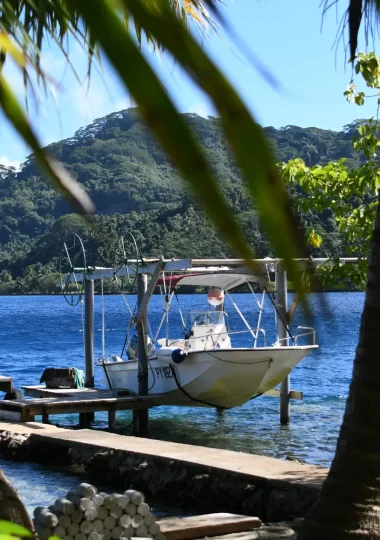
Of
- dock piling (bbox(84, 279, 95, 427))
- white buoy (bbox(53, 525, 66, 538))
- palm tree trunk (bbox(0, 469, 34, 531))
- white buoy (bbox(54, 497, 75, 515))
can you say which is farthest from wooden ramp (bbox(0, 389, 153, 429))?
palm tree trunk (bbox(0, 469, 34, 531))

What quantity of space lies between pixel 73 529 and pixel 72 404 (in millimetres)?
9254

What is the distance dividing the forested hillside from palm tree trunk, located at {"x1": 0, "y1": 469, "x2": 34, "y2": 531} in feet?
4.74

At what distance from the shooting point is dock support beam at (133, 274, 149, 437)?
17703mm

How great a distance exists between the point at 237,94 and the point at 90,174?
29.4 inches

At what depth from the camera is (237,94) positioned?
55 centimetres

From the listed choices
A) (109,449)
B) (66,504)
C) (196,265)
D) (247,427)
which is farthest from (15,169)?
(247,427)

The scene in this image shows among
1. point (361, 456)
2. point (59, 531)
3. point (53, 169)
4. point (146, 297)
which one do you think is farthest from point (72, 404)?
point (53, 169)

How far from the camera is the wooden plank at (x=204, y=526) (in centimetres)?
737

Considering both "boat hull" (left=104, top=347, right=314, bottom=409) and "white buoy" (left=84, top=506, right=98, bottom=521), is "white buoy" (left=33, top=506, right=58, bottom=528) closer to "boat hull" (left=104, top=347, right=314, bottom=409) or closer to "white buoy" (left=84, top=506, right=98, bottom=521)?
"white buoy" (left=84, top=506, right=98, bottom=521)

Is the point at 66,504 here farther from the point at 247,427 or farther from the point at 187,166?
the point at 247,427

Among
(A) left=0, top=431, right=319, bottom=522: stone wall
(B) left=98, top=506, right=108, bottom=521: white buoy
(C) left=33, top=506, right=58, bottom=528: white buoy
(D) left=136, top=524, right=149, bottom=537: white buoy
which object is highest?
(C) left=33, top=506, right=58, bottom=528: white buoy

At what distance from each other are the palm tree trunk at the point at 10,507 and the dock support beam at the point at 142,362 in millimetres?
13803

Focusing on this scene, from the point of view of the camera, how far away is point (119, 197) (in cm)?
146

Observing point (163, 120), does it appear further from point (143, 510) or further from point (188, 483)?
point (188, 483)
